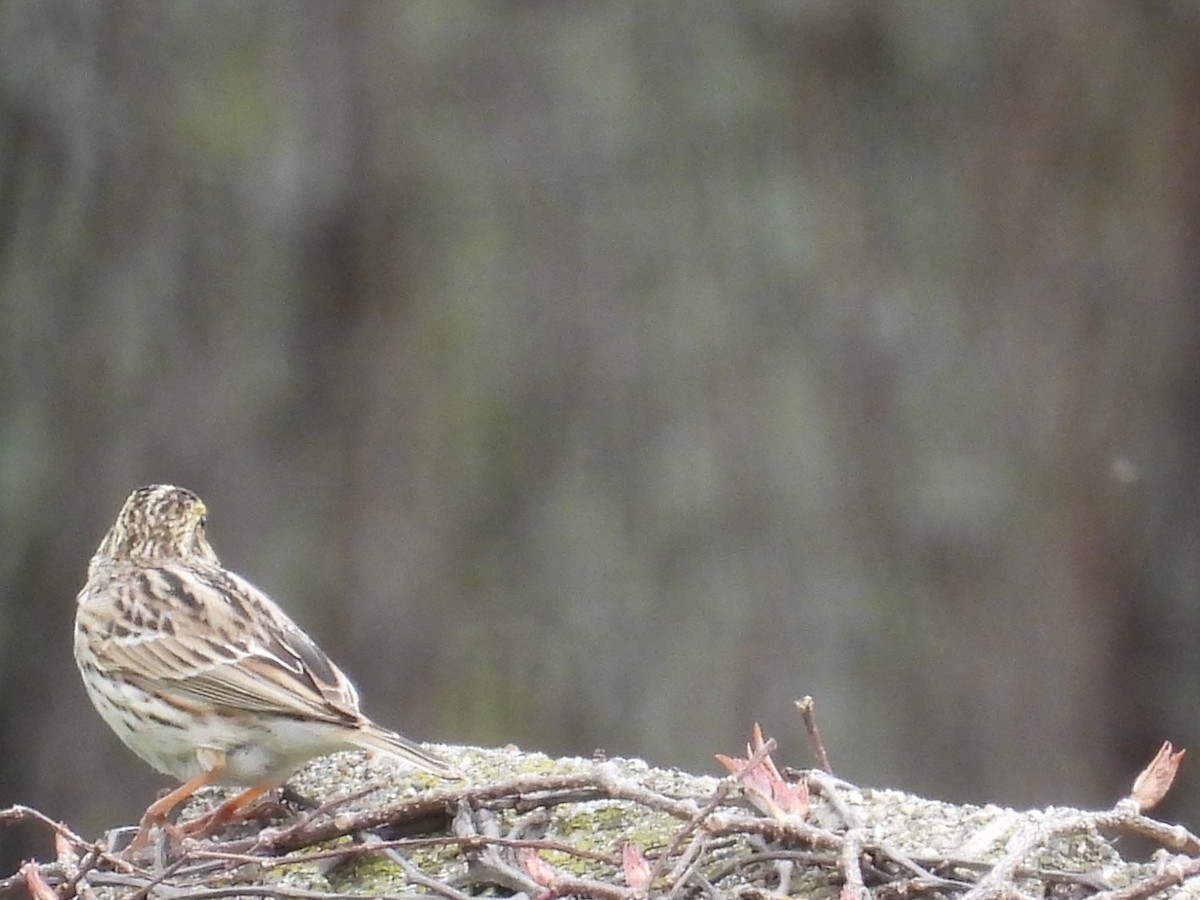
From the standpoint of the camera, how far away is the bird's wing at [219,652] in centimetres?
543

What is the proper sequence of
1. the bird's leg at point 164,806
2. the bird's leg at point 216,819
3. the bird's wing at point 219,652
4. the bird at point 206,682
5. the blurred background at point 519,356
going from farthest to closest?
1. the blurred background at point 519,356
2. the bird's wing at point 219,652
3. the bird at point 206,682
4. the bird's leg at point 216,819
5. the bird's leg at point 164,806

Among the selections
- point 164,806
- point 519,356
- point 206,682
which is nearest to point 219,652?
point 206,682

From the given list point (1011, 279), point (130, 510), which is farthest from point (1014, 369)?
point (130, 510)

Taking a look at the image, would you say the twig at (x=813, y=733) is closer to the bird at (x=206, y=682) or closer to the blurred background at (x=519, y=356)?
the bird at (x=206, y=682)

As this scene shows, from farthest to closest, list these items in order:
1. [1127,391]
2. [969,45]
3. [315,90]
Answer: [1127,391] < [969,45] < [315,90]

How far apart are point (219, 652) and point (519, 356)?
10.8ft

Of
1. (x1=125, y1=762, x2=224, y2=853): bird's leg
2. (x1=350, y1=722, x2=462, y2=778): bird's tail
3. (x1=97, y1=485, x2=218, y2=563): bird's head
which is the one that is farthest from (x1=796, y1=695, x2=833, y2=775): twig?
(x1=97, y1=485, x2=218, y2=563): bird's head

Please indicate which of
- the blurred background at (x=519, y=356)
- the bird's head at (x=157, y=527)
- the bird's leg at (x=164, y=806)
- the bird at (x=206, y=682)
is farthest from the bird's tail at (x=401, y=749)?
the blurred background at (x=519, y=356)

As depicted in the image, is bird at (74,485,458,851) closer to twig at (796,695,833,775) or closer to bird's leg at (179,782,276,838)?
bird's leg at (179,782,276,838)

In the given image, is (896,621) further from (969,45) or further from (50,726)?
(50,726)

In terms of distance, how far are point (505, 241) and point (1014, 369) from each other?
2.27 metres

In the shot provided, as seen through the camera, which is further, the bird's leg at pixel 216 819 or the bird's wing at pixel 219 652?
the bird's wing at pixel 219 652

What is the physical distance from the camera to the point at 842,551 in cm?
905

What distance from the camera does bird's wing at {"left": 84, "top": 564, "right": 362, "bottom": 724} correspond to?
5426mm
